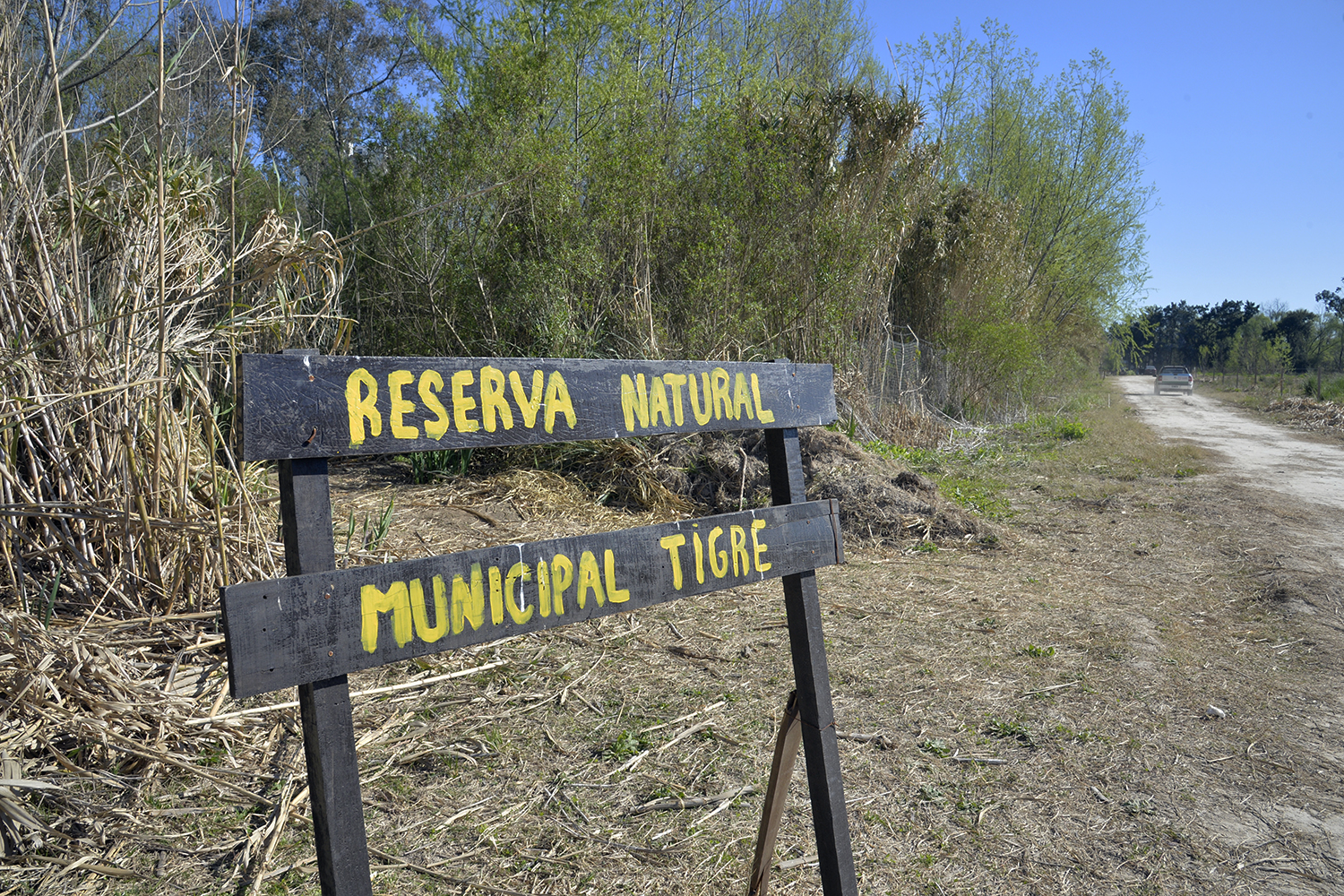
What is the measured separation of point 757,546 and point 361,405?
3.21 feet

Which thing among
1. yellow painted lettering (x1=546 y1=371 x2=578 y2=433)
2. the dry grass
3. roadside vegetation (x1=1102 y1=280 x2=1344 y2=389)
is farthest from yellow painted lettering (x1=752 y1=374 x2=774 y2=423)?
roadside vegetation (x1=1102 y1=280 x2=1344 y2=389)

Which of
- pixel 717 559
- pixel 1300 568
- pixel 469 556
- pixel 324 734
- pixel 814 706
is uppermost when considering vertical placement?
pixel 469 556

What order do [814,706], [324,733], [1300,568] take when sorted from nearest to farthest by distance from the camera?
[324,733]
[814,706]
[1300,568]

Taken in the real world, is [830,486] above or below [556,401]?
below

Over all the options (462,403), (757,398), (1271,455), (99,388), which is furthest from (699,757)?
(1271,455)

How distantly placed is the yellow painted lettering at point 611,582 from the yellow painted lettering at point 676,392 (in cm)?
37

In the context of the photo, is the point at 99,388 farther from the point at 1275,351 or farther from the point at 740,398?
the point at 1275,351

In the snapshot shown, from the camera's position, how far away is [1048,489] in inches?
349

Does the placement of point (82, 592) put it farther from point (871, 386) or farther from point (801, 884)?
point (871, 386)

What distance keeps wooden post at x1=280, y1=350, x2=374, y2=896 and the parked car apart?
41232mm

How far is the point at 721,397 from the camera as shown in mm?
1932

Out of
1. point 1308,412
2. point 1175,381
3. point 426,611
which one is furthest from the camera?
point 1175,381

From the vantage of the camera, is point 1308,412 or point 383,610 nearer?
point 383,610

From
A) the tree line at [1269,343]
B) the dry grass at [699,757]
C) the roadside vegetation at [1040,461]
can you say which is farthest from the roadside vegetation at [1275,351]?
the dry grass at [699,757]
